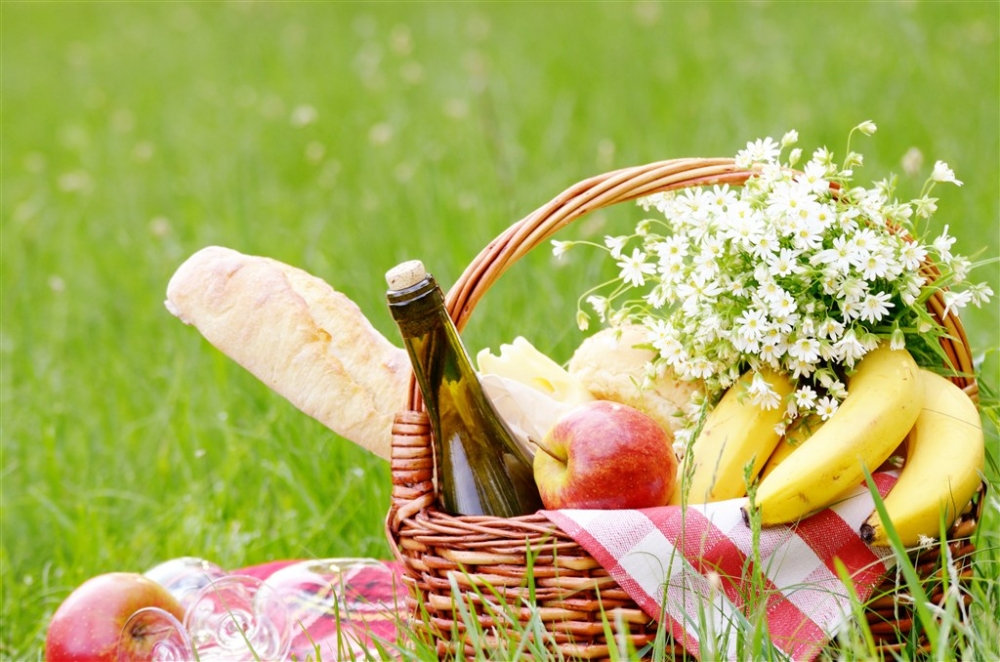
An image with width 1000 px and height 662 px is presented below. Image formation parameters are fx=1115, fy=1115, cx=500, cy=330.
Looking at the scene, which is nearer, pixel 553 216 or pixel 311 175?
pixel 553 216

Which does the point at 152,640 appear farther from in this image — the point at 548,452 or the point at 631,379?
the point at 631,379

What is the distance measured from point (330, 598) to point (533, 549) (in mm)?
698

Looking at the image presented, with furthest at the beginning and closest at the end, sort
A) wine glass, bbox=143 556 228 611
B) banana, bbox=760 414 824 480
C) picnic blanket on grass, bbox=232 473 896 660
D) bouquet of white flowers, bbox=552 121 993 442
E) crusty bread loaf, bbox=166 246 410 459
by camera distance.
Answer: wine glass, bbox=143 556 228 611
crusty bread loaf, bbox=166 246 410 459
banana, bbox=760 414 824 480
bouquet of white flowers, bbox=552 121 993 442
picnic blanket on grass, bbox=232 473 896 660

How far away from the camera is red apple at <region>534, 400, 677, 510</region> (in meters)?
1.81

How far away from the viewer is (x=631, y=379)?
208 cm

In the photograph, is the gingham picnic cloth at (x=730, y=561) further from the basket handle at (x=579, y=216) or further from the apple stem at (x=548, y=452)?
the basket handle at (x=579, y=216)

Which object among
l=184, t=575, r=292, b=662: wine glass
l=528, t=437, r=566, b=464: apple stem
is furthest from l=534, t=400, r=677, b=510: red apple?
l=184, t=575, r=292, b=662: wine glass

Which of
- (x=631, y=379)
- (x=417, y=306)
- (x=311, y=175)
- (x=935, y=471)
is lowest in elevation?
(x=935, y=471)

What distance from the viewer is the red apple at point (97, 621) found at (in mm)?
1988

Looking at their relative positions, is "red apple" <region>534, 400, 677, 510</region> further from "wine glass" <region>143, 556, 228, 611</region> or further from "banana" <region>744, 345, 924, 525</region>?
"wine glass" <region>143, 556, 228, 611</region>

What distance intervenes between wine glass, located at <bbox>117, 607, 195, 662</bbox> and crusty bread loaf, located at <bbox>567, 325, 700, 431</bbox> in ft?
2.89

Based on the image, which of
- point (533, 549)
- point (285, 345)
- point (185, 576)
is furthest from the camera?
point (185, 576)

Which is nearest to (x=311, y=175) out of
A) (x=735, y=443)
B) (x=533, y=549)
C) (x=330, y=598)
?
(x=330, y=598)

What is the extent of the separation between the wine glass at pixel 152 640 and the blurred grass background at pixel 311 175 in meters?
0.61
